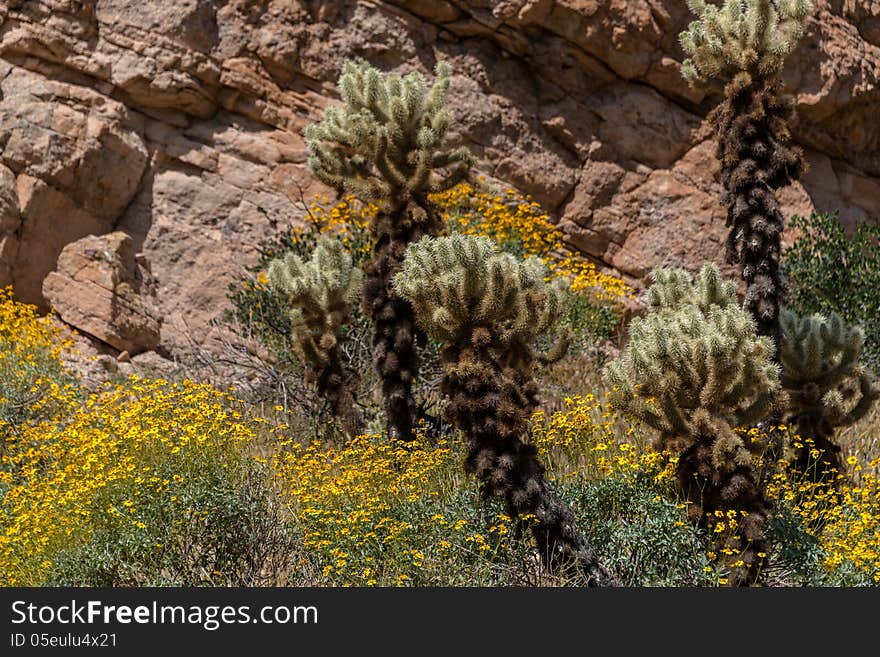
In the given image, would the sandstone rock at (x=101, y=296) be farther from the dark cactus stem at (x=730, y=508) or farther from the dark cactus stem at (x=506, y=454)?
the dark cactus stem at (x=730, y=508)

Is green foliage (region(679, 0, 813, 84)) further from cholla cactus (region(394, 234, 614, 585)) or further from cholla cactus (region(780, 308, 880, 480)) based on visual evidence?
cholla cactus (region(394, 234, 614, 585))

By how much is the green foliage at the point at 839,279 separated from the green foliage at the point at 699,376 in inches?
148

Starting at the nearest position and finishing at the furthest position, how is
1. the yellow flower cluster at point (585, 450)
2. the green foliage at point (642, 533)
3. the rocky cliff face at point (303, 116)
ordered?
the green foliage at point (642, 533) < the yellow flower cluster at point (585, 450) < the rocky cliff face at point (303, 116)

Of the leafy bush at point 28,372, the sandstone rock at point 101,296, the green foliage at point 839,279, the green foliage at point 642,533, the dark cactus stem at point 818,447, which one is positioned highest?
the green foliage at point 839,279

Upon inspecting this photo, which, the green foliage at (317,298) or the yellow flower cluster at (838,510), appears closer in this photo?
the yellow flower cluster at (838,510)

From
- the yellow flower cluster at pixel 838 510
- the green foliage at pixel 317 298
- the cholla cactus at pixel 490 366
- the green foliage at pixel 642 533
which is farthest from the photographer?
the green foliage at pixel 317 298

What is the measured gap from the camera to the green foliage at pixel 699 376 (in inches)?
265

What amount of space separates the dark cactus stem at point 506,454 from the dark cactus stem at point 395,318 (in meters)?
1.63

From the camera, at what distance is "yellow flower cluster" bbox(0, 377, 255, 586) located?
21.9 feet

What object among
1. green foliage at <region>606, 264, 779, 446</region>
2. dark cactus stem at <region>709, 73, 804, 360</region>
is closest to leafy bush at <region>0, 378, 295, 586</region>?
green foliage at <region>606, 264, 779, 446</region>

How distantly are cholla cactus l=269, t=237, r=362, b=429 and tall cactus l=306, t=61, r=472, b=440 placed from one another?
1.13 feet

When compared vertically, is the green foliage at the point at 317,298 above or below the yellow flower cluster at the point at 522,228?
below

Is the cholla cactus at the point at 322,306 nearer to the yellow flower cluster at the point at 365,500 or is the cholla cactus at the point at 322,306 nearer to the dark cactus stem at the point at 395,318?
the dark cactus stem at the point at 395,318

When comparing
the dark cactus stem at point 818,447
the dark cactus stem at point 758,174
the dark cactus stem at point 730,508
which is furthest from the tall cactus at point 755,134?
the dark cactus stem at point 730,508
